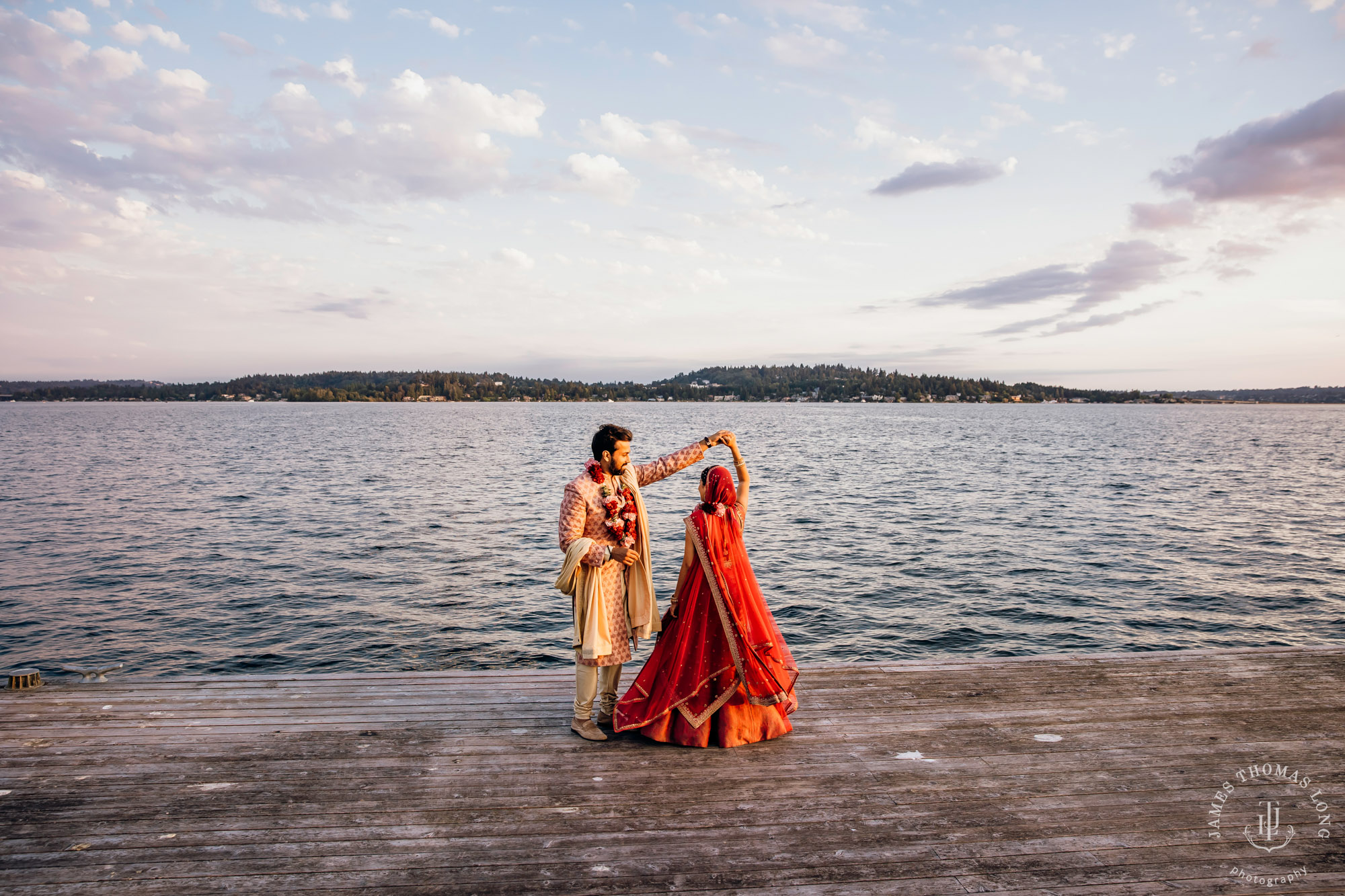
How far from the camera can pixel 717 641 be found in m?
5.24

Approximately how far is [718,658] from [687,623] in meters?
0.33

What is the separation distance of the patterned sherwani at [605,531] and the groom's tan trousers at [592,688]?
9 centimetres

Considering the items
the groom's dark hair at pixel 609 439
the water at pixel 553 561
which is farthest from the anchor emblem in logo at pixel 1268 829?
the water at pixel 553 561

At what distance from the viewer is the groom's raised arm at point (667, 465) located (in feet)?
17.6

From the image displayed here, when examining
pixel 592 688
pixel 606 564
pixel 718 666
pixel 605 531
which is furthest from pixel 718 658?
pixel 605 531

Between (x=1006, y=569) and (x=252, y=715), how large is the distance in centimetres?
1749

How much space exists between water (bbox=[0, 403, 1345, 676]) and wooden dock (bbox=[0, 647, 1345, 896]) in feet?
15.9

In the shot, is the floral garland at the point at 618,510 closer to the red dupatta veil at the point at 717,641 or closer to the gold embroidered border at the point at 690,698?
the red dupatta veil at the point at 717,641

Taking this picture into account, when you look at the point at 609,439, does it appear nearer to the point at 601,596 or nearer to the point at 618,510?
the point at 618,510

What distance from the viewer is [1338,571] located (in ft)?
61.8

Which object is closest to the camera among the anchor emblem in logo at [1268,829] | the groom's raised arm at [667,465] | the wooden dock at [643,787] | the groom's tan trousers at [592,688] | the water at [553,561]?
the wooden dock at [643,787]

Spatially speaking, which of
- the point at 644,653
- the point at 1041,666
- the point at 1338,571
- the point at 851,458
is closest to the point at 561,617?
the point at 644,653

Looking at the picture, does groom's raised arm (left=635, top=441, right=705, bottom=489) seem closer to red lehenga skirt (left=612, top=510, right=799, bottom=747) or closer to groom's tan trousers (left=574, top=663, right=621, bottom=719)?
red lehenga skirt (left=612, top=510, right=799, bottom=747)

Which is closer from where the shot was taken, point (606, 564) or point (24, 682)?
point (606, 564)
